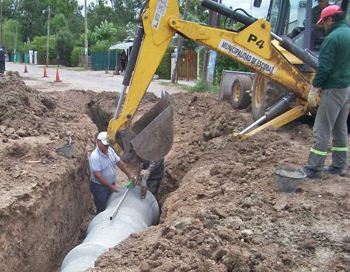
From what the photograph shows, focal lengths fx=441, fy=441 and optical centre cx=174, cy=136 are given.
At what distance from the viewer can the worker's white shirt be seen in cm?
662

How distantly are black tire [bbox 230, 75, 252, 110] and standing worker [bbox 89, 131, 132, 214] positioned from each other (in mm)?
3271

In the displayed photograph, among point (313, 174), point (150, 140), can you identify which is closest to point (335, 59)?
point (313, 174)

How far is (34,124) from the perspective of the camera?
307 inches

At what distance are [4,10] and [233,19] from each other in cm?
7636

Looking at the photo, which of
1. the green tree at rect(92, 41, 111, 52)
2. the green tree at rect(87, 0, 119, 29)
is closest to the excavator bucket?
the green tree at rect(92, 41, 111, 52)

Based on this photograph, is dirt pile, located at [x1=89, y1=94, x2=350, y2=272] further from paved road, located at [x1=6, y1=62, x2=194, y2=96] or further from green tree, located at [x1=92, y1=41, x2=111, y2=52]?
green tree, located at [x1=92, y1=41, x2=111, y2=52]

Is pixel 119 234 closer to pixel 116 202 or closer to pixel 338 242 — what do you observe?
pixel 116 202

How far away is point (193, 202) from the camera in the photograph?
5105 mm

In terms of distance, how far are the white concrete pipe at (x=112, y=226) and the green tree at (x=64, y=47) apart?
43271mm

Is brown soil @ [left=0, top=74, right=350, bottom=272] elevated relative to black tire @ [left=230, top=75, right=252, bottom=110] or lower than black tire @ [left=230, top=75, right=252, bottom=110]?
lower

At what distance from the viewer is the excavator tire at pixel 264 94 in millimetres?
7293

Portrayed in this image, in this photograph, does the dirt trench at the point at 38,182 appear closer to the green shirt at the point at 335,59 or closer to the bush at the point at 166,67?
the green shirt at the point at 335,59

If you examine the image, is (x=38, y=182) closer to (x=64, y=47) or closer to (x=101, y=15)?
(x=64, y=47)

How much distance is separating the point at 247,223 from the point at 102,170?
3.24m
